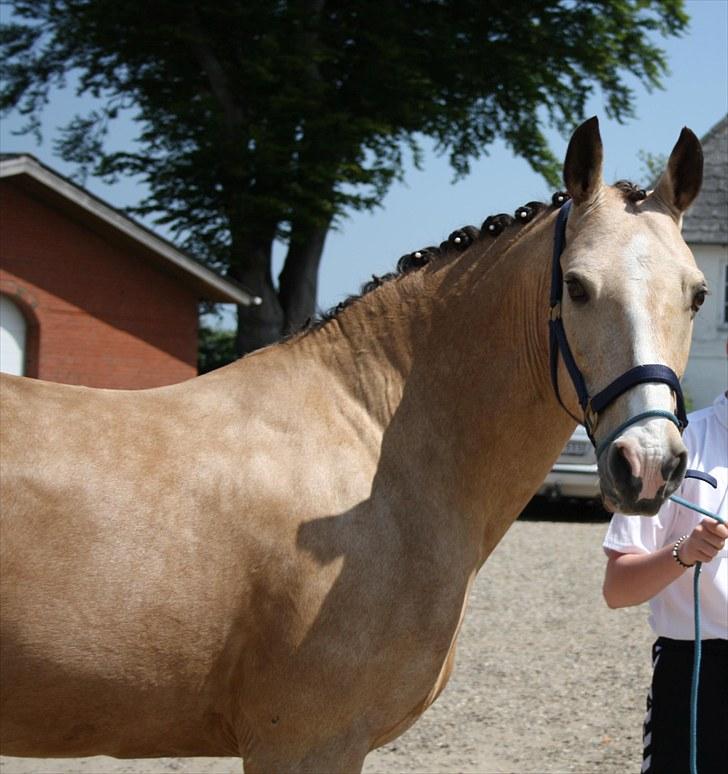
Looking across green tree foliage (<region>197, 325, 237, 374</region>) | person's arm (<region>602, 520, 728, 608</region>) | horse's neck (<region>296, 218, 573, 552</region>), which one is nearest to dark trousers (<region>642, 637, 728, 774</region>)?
person's arm (<region>602, 520, 728, 608</region>)

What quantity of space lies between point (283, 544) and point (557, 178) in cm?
2379

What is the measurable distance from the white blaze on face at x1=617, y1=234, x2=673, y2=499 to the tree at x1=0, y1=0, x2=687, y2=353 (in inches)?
717

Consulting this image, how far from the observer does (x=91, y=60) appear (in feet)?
78.6

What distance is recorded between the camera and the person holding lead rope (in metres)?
2.95

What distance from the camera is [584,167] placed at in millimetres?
2586

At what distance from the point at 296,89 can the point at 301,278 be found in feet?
15.3

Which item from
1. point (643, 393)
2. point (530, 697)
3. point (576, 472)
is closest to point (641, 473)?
point (643, 393)

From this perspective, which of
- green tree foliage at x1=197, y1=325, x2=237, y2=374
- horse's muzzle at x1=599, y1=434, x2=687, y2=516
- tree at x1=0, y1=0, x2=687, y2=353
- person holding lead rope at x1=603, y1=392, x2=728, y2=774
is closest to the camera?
horse's muzzle at x1=599, y1=434, x2=687, y2=516

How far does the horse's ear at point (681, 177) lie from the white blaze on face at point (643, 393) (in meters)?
0.26

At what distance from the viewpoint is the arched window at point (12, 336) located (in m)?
14.4

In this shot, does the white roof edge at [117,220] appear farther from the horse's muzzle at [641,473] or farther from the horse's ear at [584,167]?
the horse's muzzle at [641,473]

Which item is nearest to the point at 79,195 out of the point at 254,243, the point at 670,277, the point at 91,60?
the point at 254,243

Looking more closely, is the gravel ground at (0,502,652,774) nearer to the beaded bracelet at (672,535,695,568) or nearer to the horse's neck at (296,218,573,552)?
the beaded bracelet at (672,535,695,568)

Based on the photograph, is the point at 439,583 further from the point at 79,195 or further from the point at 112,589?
the point at 79,195
